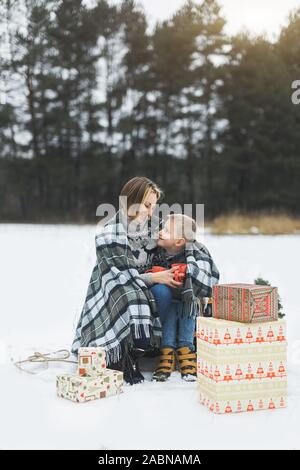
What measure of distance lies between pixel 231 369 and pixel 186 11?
46.9 feet

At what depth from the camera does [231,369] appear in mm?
3191

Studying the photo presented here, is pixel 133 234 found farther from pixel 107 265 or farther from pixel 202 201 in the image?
pixel 202 201

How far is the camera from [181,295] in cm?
378

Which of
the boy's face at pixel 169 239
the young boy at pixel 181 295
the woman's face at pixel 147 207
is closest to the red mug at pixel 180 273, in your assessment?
the young boy at pixel 181 295

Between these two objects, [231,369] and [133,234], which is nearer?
[231,369]

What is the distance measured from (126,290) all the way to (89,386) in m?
0.62

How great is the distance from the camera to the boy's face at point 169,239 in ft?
12.8

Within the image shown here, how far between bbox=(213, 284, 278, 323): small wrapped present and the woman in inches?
19.5

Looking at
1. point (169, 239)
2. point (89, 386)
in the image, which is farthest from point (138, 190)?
point (89, 386)

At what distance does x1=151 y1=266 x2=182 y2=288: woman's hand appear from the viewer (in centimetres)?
376

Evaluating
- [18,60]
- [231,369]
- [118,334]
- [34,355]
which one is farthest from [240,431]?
[18,60]

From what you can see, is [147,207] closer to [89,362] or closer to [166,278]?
[166,278]

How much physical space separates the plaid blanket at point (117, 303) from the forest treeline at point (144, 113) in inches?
473

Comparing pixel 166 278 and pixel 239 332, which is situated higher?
pixel 166 278
